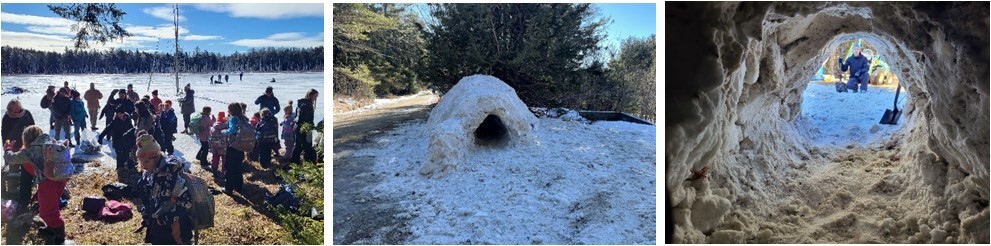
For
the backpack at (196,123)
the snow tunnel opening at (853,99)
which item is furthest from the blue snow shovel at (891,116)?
the backpack at (196,123)

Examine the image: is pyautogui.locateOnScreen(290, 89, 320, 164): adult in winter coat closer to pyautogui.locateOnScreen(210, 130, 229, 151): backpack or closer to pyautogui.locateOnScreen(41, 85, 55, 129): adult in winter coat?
pyautogui.locateOnScreen(210, 130, 229, 151): backpack

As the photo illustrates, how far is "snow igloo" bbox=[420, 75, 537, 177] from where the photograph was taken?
4.40 metres

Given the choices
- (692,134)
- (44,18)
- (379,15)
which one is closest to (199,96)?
(44,18)

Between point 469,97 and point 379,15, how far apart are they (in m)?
1.99

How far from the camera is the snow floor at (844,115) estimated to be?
165 inches

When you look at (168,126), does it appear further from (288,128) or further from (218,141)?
(288,128)

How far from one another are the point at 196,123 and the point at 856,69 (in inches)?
225

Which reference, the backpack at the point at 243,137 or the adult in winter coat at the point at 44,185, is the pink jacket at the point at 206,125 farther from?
the adult in winter coat at the point at 44,185

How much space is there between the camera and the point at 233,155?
115 inches

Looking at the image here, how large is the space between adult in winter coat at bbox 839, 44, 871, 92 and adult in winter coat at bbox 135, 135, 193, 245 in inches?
223

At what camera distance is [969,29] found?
6.67 ft

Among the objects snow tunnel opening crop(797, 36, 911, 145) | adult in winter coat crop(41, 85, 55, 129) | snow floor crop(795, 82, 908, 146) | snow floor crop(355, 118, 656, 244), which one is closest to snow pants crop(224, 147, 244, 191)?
adult in winter coat crop(41, 85, 55, 129)

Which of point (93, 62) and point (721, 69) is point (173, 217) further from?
point (721, 69)

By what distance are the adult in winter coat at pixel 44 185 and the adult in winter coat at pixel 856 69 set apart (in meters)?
6.14
